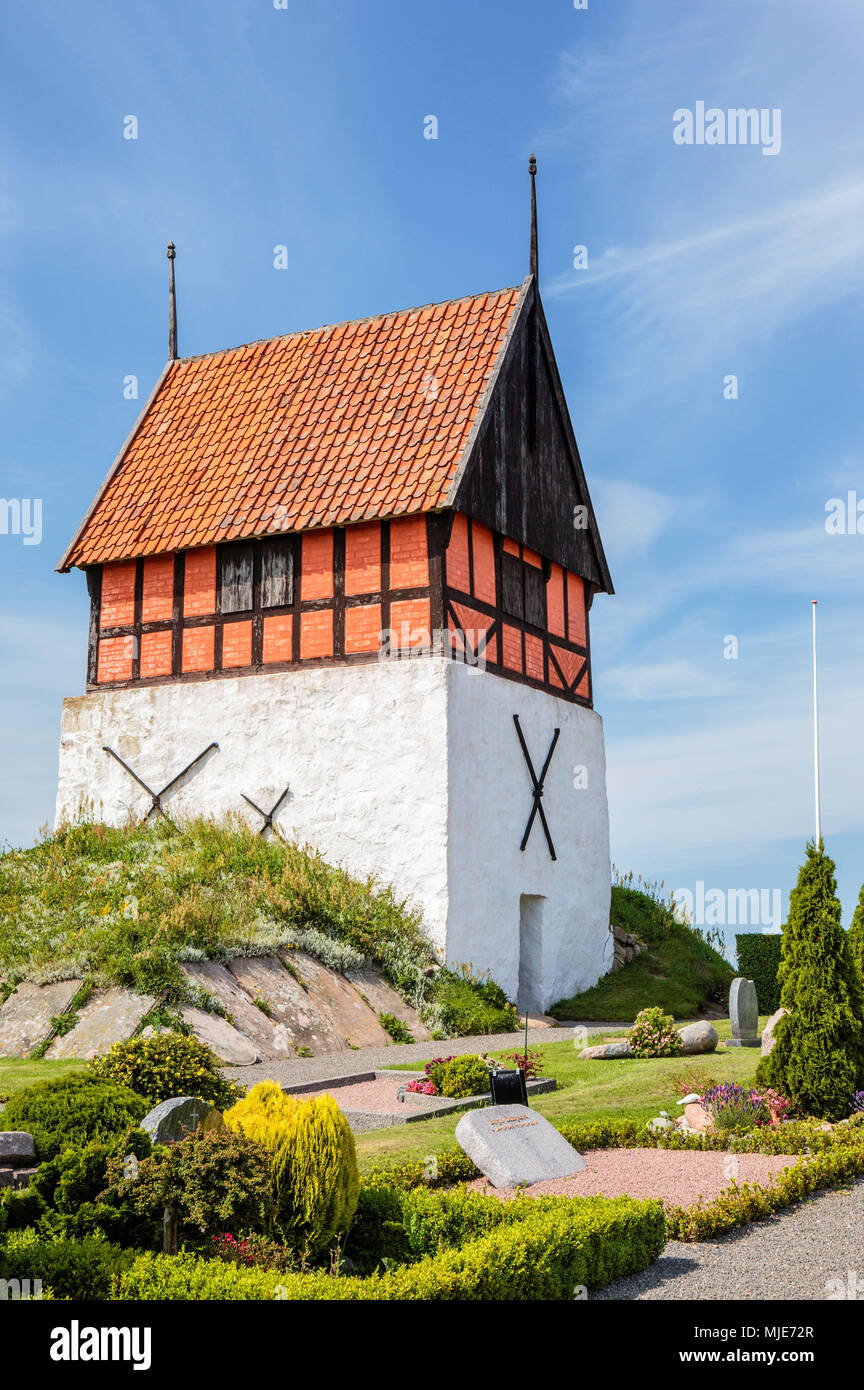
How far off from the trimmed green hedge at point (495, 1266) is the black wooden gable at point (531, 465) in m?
13.8

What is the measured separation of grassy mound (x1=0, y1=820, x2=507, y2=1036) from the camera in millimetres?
16656

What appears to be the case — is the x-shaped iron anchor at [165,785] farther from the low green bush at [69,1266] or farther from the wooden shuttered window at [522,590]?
the low green bush at [69,1266]

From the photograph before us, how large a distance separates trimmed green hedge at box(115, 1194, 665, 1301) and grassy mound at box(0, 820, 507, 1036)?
29.7ft

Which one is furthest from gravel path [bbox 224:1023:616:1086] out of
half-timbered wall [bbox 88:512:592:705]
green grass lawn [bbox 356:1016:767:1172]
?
half-timbered wall [bbox 88:512:592:705]

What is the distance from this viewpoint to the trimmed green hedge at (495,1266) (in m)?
6.18

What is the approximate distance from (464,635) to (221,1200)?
1407 centimetres

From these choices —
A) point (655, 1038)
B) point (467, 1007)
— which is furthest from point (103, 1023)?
point (655, 1038)

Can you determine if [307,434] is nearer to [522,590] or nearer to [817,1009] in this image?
[522,590]

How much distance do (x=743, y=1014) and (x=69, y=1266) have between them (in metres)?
10.8

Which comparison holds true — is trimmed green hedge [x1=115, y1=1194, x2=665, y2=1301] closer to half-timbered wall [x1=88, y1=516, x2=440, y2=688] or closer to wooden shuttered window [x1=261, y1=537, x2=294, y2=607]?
half-timbered wall [x1=88, y1=516, x2=440, y2=688]

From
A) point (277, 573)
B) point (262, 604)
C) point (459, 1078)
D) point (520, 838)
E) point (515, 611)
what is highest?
point (277, 573)

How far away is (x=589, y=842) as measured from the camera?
2430 centimetres

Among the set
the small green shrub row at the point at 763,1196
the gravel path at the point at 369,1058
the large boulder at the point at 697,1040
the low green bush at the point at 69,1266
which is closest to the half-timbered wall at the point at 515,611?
the gravel path at the point at 369,1058

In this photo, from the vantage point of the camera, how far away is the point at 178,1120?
828 cm
